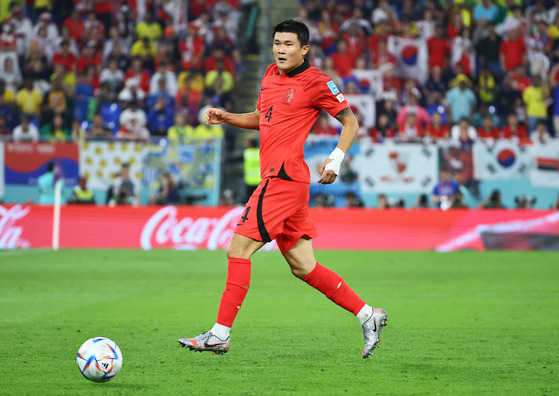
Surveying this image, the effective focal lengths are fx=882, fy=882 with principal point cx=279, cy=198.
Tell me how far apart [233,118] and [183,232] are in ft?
35.0

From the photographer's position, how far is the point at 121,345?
666 cm

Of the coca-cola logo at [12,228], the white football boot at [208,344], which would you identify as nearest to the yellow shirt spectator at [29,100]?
the coca-cola logo at [12,228]

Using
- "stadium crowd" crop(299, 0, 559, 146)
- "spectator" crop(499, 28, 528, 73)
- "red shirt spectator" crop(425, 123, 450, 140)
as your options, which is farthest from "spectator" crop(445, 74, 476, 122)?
"spectator" crop(499, 28, 528, 73)

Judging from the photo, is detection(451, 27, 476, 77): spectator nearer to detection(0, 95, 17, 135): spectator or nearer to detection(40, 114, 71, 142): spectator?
detection(40, 114, 71, 142): spectator

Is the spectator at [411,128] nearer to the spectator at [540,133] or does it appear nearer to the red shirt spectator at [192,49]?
the spectator at [540,133]

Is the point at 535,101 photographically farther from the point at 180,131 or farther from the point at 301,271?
the point at 301,271

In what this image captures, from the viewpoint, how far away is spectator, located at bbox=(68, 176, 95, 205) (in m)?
16.4

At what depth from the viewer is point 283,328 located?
7.77 metres

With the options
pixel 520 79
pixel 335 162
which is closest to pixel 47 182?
pixel 520 79

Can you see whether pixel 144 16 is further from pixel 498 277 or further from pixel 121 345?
pixel 121 345

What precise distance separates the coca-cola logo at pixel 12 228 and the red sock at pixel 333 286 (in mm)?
11527

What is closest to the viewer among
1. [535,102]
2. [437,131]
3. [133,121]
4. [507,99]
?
[437,131]

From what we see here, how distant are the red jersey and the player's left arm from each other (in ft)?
0.24

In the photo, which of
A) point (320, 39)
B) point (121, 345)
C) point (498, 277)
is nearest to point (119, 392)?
point (121, 345)
